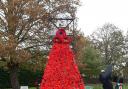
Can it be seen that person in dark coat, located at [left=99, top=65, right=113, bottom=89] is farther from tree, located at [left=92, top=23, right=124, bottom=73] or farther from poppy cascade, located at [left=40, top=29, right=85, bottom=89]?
tree, located at [left=92, top=23, right=124, bottom=73]

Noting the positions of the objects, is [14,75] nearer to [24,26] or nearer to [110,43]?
[24,26]

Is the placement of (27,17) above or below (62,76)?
above

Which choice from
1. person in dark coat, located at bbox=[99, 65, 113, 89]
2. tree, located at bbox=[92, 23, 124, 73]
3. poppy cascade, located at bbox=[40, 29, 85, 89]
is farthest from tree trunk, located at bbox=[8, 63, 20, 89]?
tree, located at bbox=[92, 23, 124, 73]

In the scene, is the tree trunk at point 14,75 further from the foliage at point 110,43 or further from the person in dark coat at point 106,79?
the foliage at point 110,43

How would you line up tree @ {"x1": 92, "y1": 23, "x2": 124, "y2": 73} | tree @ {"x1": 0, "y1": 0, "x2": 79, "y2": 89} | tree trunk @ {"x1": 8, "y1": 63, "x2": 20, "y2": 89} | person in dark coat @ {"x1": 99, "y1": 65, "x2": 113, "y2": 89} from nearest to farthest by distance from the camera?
1. person in dark coat @ {"x1": 99, "y1": 65, "x2": 113, "y2": 89}
2. tree @ {"x1": 0, "y1": 0, "x2": 79, "y2": 89}
3. tree trunk @ {"x1": 8, "y1": 63, "x2": 20, "y2": 89}
4. tree @ {"x1": 92, "y1": 23, "x2": 124, "y2": 73}

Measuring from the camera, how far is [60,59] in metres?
11.2

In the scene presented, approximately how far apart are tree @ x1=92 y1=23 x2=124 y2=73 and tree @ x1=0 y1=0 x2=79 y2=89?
3658cm

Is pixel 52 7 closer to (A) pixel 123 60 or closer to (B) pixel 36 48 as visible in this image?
(B) pixel 36 48

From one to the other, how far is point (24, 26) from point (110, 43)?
1569 inches

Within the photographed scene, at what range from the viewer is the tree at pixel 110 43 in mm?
74062

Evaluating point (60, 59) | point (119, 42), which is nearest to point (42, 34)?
point (60, 59)

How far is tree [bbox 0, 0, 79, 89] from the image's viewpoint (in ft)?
112

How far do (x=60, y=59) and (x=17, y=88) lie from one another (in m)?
26.9

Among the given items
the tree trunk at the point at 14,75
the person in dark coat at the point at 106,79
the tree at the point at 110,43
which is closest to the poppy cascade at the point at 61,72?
the person in dark coat at the point at 106,79
